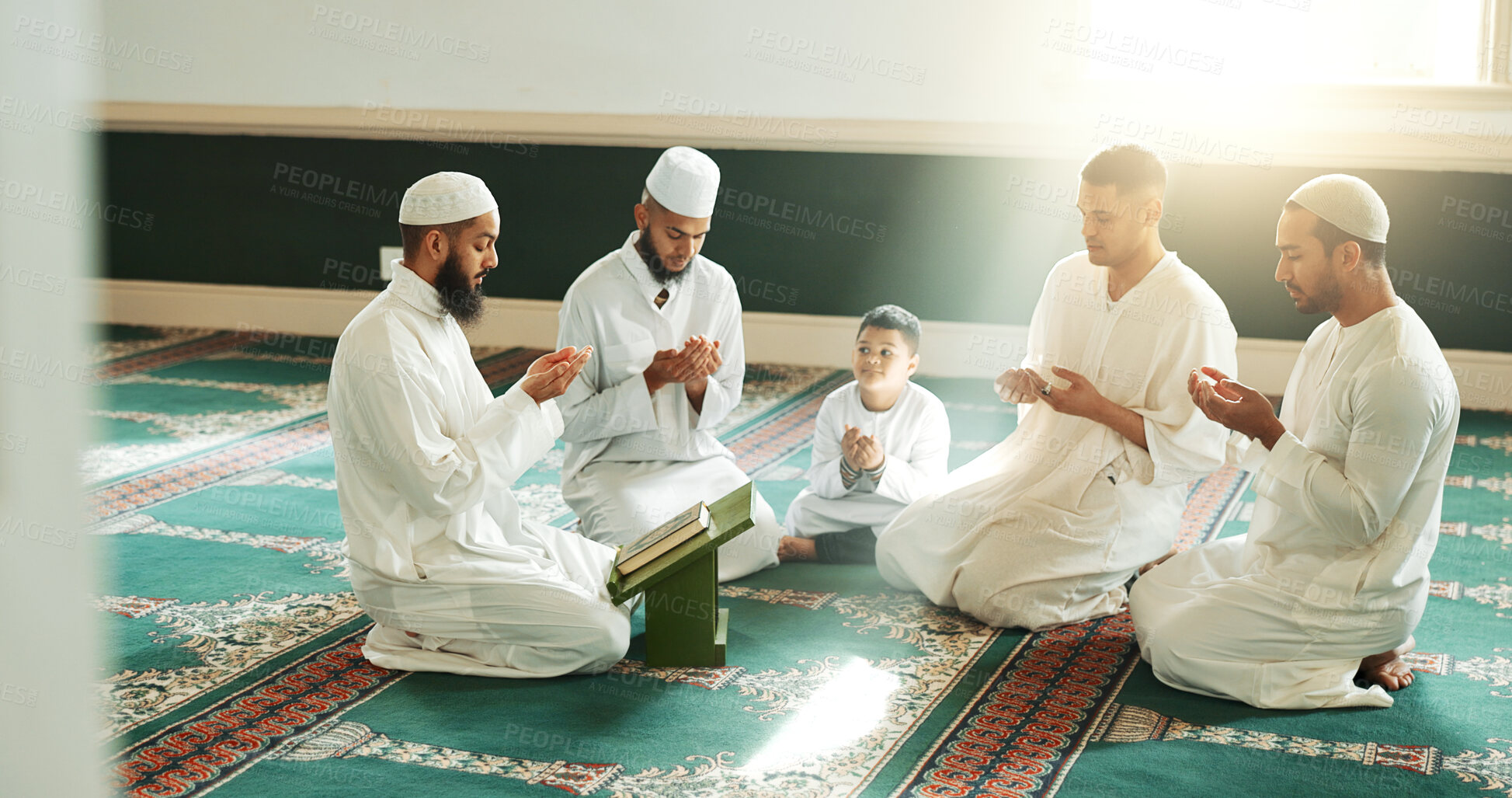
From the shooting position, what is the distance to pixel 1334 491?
8.77 ft

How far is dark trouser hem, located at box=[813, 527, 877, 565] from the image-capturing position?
153 inches

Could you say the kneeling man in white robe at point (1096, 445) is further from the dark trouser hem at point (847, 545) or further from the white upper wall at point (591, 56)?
the white upper wall at point (591, 56)

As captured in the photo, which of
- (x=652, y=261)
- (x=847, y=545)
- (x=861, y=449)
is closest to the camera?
(x=861, y=449)

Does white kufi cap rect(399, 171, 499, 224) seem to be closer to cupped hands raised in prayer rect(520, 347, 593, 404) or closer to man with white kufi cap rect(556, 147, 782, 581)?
cupped hands raised in prayer rect(520, 347, 593, 404)

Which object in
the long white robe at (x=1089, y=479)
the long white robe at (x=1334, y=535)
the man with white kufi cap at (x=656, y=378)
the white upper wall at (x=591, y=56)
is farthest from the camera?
the white upper wall at (x=591, y=56)

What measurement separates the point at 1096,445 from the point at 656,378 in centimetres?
125

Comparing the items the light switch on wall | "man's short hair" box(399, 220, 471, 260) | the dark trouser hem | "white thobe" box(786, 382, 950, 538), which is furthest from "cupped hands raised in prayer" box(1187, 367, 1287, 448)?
the light switch on wall

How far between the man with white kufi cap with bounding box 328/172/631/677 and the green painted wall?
4.01 metres

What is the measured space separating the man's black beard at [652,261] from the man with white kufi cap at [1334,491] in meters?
1.58

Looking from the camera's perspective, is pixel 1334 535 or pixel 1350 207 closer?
pixel 1350 207

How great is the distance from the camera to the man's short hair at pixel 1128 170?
313 centimetres

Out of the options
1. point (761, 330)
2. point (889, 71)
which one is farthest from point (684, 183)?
point (761, 330)

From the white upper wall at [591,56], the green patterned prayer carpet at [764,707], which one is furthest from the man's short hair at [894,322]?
the white upper wall at [591,56]

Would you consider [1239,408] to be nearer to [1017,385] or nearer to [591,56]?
[1017,385]
